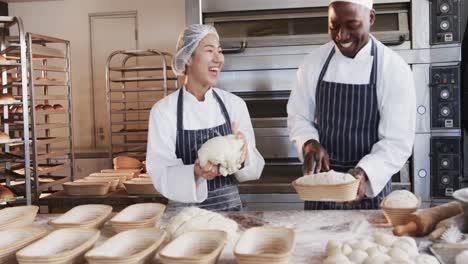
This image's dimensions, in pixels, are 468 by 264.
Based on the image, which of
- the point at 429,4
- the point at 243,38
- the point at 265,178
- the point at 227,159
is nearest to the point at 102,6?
the point at 243,38

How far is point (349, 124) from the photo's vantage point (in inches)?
94.7

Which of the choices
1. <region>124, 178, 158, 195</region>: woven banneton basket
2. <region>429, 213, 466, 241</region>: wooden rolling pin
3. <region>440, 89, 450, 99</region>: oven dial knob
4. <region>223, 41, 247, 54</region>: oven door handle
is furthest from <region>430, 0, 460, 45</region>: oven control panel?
Answer: <region>124, 178, 158, 195</region>: woven banneton basket

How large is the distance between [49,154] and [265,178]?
82.2 inches

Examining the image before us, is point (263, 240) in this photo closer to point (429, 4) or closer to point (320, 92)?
point (320, 92)

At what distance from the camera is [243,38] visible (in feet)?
11.0

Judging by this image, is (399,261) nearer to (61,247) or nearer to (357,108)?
(61,247)

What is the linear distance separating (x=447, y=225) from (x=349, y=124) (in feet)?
3.00

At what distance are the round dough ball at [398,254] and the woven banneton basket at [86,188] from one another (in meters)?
2.45

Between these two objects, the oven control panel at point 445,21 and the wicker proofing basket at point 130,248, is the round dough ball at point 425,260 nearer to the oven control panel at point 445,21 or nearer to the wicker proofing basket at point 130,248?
the wicker proofing basket at point 130,248

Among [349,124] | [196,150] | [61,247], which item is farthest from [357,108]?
[61,247]

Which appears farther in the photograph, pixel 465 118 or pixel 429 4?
pixel 465 118

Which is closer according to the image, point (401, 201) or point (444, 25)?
point (401, 201)

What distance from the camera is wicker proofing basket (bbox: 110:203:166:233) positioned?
1.68 metres

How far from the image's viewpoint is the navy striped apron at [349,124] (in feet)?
7.75
